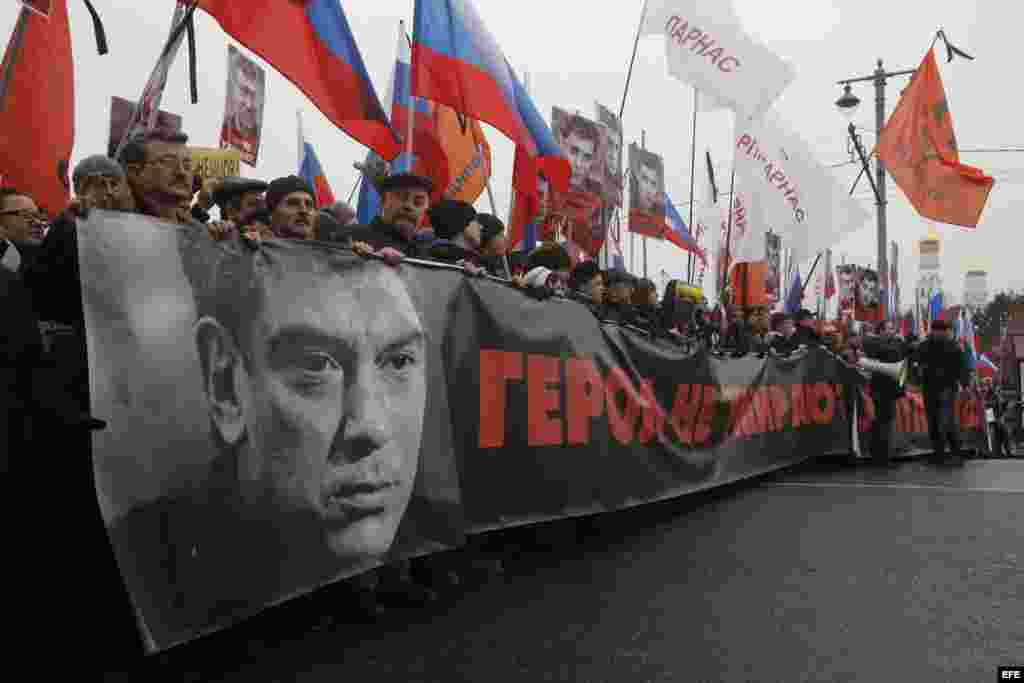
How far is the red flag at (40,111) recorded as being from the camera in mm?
5320

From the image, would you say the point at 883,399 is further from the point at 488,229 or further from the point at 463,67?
the point at 463,67

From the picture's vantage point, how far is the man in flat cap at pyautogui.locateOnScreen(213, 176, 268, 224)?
15.3ft

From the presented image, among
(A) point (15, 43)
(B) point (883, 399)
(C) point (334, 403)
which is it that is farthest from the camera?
(B) point (883, 399)

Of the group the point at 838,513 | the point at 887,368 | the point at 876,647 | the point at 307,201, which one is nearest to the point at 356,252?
the point at 307,201

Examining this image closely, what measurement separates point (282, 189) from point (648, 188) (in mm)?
8691

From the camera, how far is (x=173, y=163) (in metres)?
3.55

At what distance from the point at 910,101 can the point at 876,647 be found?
34.8 ft

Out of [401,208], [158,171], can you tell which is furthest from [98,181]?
[401,208]

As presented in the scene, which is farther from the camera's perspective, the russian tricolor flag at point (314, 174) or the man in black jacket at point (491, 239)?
the russian tricolor flag at point (314, 174)

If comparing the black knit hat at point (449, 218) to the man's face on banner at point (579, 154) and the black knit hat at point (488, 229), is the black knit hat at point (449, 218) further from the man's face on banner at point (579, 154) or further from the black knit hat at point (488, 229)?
the man's face on banner at point (579, 154)

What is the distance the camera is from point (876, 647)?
3.38 meters

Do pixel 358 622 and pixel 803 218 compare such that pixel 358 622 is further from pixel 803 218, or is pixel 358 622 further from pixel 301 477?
pixel 803 218

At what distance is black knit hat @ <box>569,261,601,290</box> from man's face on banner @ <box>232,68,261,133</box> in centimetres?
410

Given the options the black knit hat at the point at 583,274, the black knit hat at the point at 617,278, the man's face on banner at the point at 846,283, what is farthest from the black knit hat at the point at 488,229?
the man's face on banner at the point at 846,283
